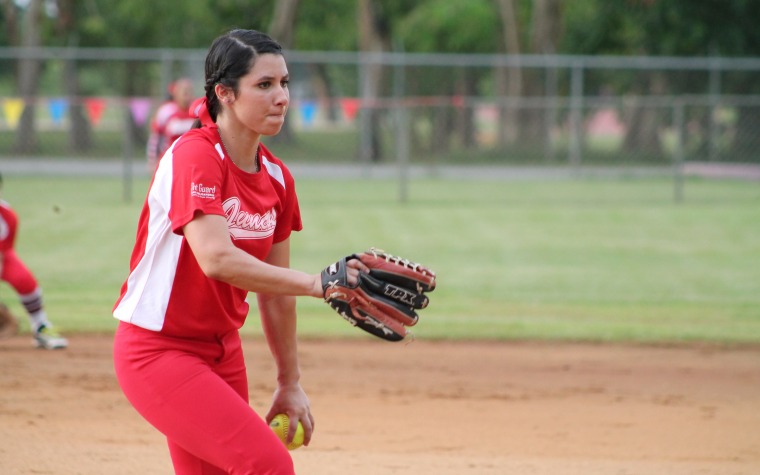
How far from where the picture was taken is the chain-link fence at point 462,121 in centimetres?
2320

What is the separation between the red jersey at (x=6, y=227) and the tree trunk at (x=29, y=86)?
12.7m

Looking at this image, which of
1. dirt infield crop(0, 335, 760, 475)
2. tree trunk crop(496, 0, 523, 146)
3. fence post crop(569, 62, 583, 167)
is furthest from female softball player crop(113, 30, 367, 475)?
fence post crop(569, 62, 583, 167)

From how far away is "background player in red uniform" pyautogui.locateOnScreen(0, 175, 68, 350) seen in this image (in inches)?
311

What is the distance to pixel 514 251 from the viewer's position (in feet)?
46.3

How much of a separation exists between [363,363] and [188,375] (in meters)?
5.14

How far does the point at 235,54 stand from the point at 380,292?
888 mm

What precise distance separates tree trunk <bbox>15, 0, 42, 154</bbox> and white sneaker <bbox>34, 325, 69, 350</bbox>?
12434mm

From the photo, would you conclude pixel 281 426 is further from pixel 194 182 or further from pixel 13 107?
pixel 13 107

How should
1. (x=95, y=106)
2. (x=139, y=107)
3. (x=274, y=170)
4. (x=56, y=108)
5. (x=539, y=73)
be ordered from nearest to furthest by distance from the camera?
(x=274, y=170) → (x=139, y=107) → (x=95, y=106) → (x=56, y=108) → (x=539, y=73)

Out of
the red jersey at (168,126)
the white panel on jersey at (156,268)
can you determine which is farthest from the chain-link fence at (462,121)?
the white panel on jersey at (156,268)

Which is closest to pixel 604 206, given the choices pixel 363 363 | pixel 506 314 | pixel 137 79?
pixel 506 314

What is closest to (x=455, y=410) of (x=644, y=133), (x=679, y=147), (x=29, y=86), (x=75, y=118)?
(x=679, y=147)

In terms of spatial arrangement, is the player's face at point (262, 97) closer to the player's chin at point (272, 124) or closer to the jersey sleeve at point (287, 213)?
the player's chin at point (272, 124)

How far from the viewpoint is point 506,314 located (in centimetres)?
1027
